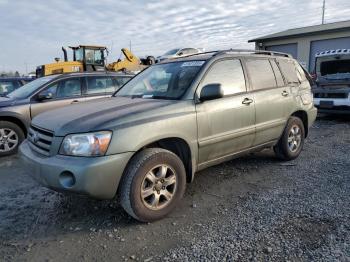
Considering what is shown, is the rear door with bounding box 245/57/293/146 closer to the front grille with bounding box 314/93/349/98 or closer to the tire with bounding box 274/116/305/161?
the tire with bounding box 274/116/305/161

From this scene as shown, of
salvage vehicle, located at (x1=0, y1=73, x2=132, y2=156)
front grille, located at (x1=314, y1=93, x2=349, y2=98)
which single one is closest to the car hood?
salvage vehicle, located at (x1=0, y1=73, x2=132, y2=156)

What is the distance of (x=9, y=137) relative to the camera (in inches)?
246

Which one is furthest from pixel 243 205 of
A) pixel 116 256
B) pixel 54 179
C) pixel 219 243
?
pixel 54 179

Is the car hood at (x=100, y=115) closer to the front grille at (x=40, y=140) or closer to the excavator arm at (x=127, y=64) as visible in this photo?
the front grille at (x=40, y=140)

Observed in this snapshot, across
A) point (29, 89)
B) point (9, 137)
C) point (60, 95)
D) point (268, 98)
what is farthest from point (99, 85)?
point (268, 98)

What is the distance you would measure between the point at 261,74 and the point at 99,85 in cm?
396

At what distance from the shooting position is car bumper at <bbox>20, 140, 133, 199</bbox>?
9.50 ft

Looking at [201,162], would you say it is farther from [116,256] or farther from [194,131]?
[116,256]

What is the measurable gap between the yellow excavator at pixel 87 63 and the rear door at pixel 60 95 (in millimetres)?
9225

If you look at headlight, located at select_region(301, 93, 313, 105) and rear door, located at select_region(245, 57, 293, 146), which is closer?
rear door, located at select_region(245, 57, 293, 146)

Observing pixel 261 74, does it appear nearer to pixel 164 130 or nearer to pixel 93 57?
pixel 164 130

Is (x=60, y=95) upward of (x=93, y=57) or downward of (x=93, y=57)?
downward

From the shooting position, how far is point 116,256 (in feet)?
9.06

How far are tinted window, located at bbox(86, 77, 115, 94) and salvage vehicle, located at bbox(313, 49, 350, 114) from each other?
5.94 meters
